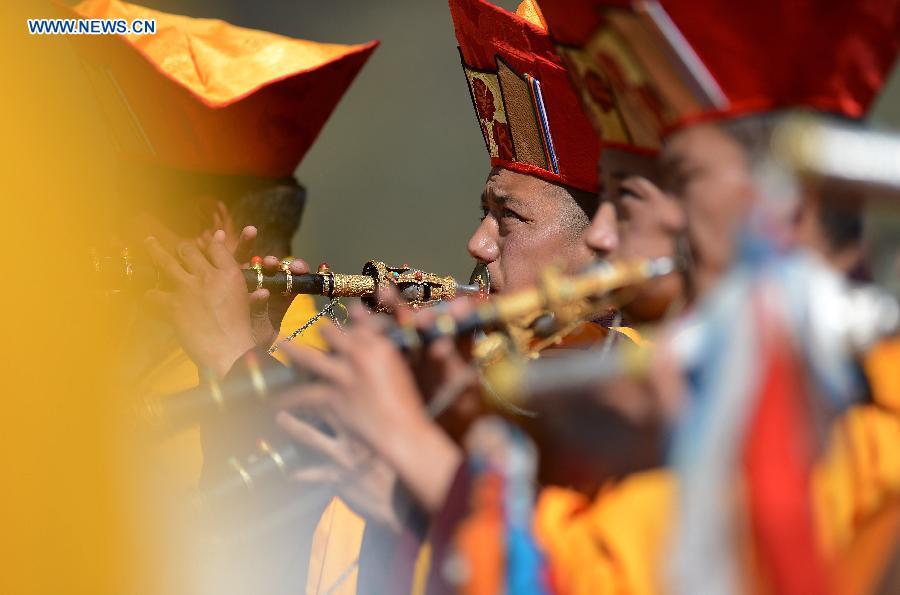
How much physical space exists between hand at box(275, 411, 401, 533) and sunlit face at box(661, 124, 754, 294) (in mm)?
584

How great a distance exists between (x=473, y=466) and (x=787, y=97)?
2.17 ft

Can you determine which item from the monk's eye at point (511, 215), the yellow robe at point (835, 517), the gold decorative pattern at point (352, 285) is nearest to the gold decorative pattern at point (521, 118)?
the monk's eye at point (511, 215)

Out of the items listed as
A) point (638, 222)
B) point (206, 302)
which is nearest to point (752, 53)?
point (638, 222)

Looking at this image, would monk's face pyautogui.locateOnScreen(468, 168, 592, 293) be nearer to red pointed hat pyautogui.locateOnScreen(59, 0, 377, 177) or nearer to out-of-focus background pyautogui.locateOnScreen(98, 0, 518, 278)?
red pointed hat pyautogui.locateOnScreen(59, 0, 377, 177)

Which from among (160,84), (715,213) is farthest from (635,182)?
(160,84)

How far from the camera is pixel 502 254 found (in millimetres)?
2854

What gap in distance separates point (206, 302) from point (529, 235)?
84 cm

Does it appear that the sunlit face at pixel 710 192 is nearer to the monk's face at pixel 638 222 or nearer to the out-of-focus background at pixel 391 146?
the monk's face at pixel 638 222

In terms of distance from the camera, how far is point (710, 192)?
1.47m

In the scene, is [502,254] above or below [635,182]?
below

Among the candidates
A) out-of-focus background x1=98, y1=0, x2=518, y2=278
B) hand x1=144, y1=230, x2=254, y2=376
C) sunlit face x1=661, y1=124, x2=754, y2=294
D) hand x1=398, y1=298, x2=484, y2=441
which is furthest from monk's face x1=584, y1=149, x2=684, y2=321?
out-of-focus background x1=98, y1=0, x2=518, y2=278

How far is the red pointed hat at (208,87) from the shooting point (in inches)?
123

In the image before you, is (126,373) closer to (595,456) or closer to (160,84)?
(160,84)

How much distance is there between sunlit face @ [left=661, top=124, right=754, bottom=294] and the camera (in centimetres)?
144
